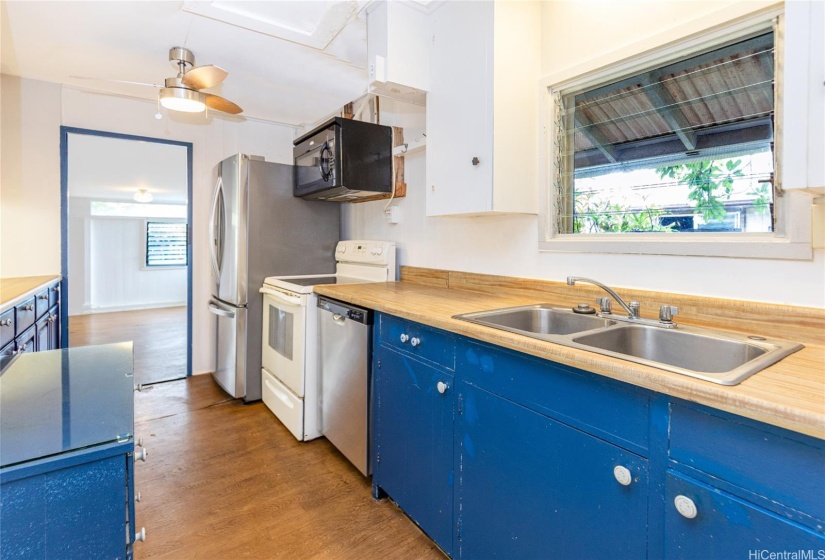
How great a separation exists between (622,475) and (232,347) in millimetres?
2880

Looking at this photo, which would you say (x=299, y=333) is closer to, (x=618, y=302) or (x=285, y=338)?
(x=285, y=338)

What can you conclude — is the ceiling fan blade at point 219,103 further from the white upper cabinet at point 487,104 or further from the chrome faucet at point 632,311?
the chrome faucet at point 632,311

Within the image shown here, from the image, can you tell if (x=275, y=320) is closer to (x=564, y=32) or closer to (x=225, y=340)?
(x=225, y=340)

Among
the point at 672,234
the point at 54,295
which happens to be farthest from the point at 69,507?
the point at 54,295

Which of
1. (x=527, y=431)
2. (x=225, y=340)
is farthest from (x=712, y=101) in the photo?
(x=225, y=340)

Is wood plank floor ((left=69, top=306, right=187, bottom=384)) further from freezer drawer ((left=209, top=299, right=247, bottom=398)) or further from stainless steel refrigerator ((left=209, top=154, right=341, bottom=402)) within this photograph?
stainless steel refrigerator ((left=209, top=154, right=341, bottom=402))

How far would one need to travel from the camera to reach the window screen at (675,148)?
1329 millimetres

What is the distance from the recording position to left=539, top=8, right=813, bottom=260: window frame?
1.22 meters

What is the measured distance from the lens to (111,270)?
7754 mm

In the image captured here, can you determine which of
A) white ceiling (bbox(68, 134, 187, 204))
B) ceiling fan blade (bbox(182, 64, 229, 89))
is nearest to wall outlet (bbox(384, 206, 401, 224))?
ceiling fan blade (bbox(182, 64, 229, 89))

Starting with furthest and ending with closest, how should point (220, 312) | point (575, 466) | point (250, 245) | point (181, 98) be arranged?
point (220, 312) → point (250, 245) → point (181, 98) → point (575, 466)

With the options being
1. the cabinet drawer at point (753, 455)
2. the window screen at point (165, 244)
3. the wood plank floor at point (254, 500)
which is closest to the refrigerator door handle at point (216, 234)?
the wood plank floor at point (254, 500)

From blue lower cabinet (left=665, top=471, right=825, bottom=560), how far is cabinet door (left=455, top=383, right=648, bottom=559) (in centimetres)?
7

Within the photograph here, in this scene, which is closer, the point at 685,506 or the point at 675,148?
the point at 685,506
